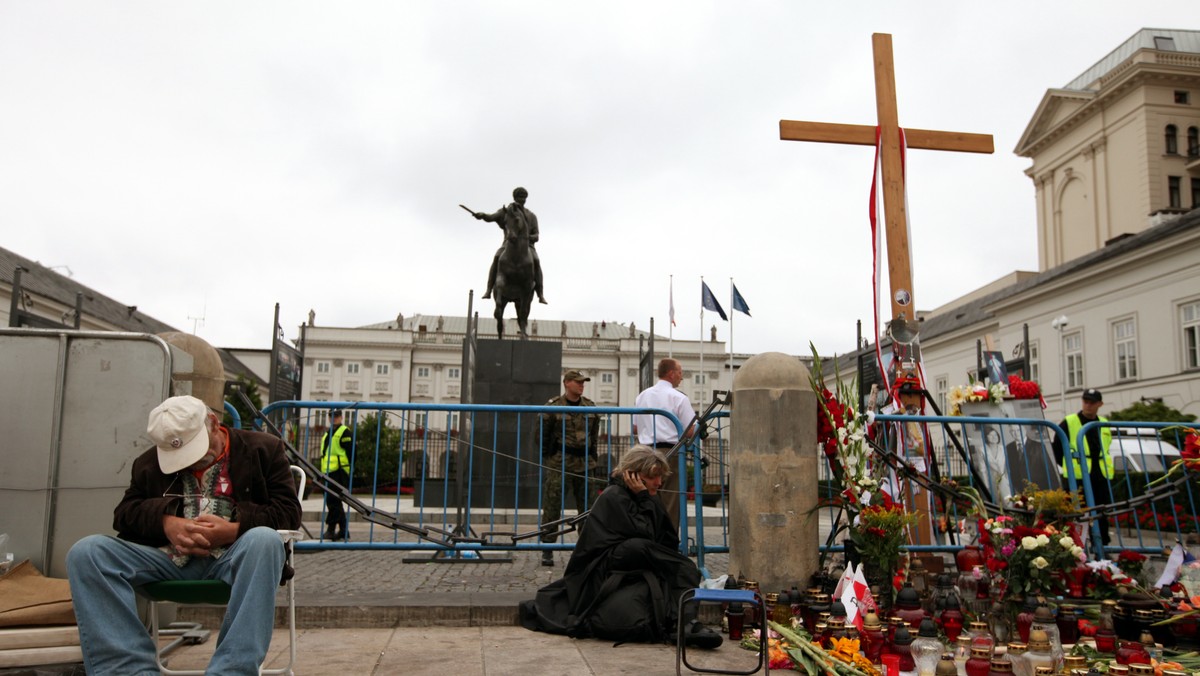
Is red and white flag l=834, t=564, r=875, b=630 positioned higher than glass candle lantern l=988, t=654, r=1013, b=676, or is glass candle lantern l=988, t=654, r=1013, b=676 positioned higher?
red and white flag l=834, t=564, r=875, b=630

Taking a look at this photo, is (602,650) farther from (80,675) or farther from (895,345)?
(895,345)

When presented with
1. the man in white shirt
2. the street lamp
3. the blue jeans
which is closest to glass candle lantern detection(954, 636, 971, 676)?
the man in white shirt

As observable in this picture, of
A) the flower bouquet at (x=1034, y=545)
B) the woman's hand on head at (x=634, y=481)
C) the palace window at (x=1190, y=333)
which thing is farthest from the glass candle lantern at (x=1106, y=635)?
the palace window at (x=1190, y=333)

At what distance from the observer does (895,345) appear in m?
8.17

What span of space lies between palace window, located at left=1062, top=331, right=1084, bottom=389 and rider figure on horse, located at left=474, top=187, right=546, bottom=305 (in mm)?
32476

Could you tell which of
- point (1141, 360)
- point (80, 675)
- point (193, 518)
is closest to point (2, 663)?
point (80, 675)

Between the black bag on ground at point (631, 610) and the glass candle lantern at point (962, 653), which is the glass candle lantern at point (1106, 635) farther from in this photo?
the black bag on ground at point (631, 610)

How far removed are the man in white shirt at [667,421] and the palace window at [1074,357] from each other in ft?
120

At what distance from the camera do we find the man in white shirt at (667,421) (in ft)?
23.2

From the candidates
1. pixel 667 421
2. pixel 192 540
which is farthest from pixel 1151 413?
pixel 192 540

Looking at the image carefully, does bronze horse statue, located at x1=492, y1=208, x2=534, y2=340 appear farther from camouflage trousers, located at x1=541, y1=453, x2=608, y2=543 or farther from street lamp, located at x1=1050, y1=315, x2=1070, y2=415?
street lamp, located at x1=1050, y1=315, x2=1070, y2=415

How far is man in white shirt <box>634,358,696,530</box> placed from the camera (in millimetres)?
7061

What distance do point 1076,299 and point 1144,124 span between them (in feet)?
44.8

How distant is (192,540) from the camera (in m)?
3.84
